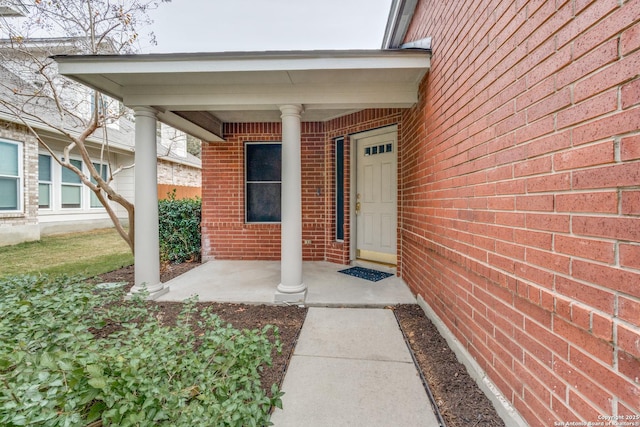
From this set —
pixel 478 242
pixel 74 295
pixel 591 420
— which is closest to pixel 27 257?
pixel 74 295

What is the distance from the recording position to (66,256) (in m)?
6.54

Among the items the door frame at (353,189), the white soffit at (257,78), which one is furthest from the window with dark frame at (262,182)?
the white soffit at (257,78)

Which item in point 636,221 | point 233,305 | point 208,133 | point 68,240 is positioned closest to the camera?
point 636,221

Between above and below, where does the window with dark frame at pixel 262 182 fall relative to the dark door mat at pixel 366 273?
above

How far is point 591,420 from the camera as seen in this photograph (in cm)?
111

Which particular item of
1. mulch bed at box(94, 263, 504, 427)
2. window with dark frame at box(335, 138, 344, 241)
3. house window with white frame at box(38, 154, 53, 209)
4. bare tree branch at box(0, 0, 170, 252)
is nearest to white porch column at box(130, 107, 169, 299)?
mulch bed at box(94, 263, 504, 427)

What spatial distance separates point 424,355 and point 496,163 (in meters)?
1.65

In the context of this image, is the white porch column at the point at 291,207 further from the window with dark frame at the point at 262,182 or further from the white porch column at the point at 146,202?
the window with dark frame at the point at 262,182

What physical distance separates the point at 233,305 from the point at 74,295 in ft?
5.29

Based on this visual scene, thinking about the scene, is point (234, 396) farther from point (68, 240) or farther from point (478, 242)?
point (68, 240)

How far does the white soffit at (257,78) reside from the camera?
2.98 metres

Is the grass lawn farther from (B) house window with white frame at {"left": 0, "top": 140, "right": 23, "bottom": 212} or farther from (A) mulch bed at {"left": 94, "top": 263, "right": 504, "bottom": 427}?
(A) mulch bed at {"left": 94, "top": 263, "right": 504, "bottom": 427}

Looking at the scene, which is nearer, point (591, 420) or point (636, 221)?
point (636, 221)

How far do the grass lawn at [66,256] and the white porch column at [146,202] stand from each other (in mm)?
1083
